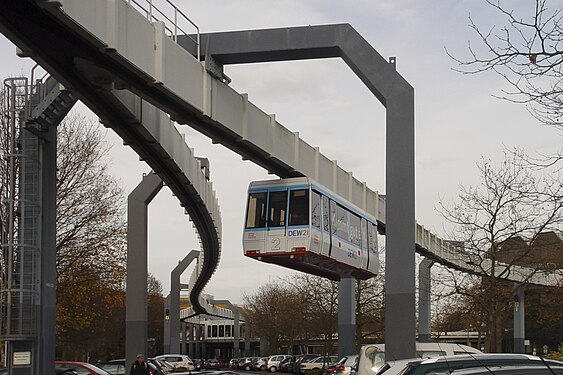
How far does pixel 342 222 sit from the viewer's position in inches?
1156

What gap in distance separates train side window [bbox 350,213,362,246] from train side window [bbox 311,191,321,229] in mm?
3926

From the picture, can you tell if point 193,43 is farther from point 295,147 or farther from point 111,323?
point 111,323

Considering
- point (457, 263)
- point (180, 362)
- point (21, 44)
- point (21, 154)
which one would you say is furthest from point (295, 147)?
point (180, 362)

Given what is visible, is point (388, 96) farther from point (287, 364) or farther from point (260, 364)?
point (260, 364)

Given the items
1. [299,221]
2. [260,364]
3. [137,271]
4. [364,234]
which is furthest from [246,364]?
[299,221]

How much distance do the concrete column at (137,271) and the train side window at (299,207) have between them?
51.0 feet

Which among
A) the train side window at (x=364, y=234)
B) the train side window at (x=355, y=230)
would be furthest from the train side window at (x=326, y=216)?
the train side window at (x=364, y=234)

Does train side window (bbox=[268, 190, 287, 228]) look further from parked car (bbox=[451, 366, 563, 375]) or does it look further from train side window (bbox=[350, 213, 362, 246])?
parked car (bbox=[451, 366, 563, 375])

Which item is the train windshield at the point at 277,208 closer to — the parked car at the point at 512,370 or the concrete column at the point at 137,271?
the concrete column at the point at 137,271

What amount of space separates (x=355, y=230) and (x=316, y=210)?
4.91m

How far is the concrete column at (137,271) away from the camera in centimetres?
4088

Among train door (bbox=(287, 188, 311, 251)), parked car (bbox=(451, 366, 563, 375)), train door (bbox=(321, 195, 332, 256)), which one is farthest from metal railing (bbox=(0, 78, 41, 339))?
parked car (bbox=(451, 366, 563, 375))

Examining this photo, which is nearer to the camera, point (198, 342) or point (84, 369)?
point (84, 369)

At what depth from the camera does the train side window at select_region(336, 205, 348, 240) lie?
29000 millimetres
